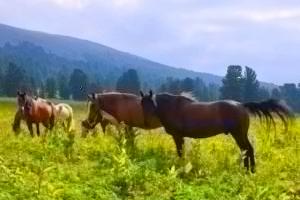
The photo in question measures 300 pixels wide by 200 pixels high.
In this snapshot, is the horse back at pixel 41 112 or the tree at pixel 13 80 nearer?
the horse back at pixel 41 112

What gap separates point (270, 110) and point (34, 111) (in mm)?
11116

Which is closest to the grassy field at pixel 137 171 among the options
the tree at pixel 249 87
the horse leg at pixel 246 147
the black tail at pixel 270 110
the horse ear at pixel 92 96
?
the horse leg at pixel 246 147

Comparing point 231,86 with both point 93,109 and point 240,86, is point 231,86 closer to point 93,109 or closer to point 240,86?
point 240,86

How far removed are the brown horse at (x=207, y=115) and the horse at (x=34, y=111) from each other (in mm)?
7460

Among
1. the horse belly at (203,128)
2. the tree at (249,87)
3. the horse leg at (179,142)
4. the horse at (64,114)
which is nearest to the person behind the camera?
the horse belly at (203,128)

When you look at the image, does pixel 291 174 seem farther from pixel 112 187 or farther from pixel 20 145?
pixel 20 145

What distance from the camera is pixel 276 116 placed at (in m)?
14.6

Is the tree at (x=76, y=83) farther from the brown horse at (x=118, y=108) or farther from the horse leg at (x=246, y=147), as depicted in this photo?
the horse leg at (x=246, y=147)

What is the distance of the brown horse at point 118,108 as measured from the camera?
59.4 feet

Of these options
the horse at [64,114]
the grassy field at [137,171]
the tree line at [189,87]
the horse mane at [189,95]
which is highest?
the tree line at [189,87]

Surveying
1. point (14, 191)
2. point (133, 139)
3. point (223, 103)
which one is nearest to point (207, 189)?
point (14, 191)

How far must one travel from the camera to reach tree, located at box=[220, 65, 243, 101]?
121 metres

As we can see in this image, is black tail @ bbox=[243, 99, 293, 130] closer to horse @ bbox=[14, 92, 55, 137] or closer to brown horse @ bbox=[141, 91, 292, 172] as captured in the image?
brown horse @ bbox=[141, 91, 292, 172]

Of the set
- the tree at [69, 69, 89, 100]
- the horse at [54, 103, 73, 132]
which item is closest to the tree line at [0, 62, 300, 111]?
the tree at [69, 69, 89, 100]
